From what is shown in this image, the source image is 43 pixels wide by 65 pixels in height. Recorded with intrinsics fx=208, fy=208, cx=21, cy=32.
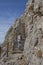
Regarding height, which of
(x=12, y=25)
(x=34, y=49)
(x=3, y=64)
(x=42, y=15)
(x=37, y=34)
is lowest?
(x=3, y=64)

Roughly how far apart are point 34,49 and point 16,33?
3325 cm

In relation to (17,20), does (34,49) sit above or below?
below

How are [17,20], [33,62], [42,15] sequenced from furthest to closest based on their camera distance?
1. [17,20]
2. [42,15]
3. [33,62]

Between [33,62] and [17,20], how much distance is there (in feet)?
120

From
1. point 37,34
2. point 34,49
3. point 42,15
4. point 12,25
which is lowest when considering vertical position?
point 34,49

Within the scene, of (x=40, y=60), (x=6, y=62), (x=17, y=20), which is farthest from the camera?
(x=17, y=20)

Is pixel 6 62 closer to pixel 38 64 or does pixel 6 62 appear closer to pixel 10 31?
pixel 10 31

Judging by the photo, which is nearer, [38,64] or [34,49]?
[38,64]

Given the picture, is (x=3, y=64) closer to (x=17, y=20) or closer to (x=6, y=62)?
(x=6, y=62)

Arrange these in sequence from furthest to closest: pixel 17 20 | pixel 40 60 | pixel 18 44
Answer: pixel 17 20
pixel 18 44
pixel 40 60

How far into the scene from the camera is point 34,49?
16.2m

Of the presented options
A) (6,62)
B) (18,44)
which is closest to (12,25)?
(18,44)

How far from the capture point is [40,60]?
14742mm

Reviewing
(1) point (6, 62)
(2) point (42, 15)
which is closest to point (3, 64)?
(1) point (6, 62)
